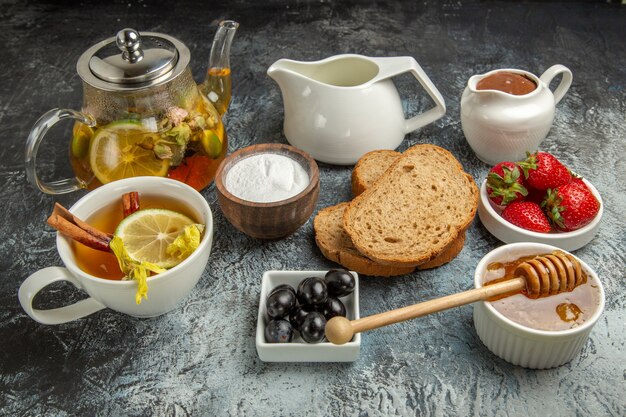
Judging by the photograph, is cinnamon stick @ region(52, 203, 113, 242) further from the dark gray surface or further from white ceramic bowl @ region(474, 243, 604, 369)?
white ceramic bowl @ region(474, 243, 604, 369)

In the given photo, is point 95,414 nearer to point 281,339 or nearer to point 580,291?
point 281,339

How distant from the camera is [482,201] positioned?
1454mm

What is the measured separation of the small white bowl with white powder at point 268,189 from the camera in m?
1.35

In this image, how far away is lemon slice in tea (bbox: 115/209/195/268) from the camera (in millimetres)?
1204

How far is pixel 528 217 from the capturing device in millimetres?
1375

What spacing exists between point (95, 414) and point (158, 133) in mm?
582

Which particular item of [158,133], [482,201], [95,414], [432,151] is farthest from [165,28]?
[95,414]

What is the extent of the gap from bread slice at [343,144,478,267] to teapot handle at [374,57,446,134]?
0.65ft

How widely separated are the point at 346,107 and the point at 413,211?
321mm

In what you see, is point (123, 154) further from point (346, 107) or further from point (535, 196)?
point (535, 196)

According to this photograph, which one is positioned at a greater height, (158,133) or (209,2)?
(158,133)

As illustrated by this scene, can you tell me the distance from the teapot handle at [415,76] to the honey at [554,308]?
637mm

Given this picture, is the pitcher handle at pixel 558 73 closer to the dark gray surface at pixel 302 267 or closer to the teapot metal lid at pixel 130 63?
the dark gray surface at pixel 302 267

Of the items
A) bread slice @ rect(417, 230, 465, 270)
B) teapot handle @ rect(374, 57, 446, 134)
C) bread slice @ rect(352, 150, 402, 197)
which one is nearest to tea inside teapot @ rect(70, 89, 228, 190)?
bread slice @ rect(352, 150, 402, 197)
